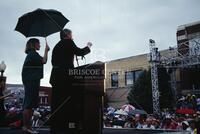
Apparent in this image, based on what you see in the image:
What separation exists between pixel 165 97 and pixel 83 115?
25.0 m

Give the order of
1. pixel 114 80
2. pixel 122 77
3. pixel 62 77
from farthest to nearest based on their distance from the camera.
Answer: pixel 122 77, pixel 114 80, pixel 62 77

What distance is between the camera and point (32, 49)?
525 centimetres

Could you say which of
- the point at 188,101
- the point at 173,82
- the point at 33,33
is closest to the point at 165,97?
the point at 173,82


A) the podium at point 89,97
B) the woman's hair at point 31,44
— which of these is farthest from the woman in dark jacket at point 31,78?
the podium at point 89,97

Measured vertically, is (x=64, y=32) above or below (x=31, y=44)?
above

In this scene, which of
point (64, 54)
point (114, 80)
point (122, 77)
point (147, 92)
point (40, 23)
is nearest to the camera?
point (64, 54)

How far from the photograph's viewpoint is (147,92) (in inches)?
1178

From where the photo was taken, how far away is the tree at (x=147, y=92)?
93.8 feet

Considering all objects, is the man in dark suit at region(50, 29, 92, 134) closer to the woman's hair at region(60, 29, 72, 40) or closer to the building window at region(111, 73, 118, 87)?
the woman's hair at region(60, 29, 72, 40)

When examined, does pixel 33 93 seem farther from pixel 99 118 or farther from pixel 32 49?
pixel 99 118

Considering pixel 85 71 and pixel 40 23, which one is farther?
pixel 40 23

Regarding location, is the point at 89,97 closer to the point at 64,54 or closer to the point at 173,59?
the point at 64,54

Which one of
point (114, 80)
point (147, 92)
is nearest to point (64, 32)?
point (147, 92)

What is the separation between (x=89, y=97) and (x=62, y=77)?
0.50m
